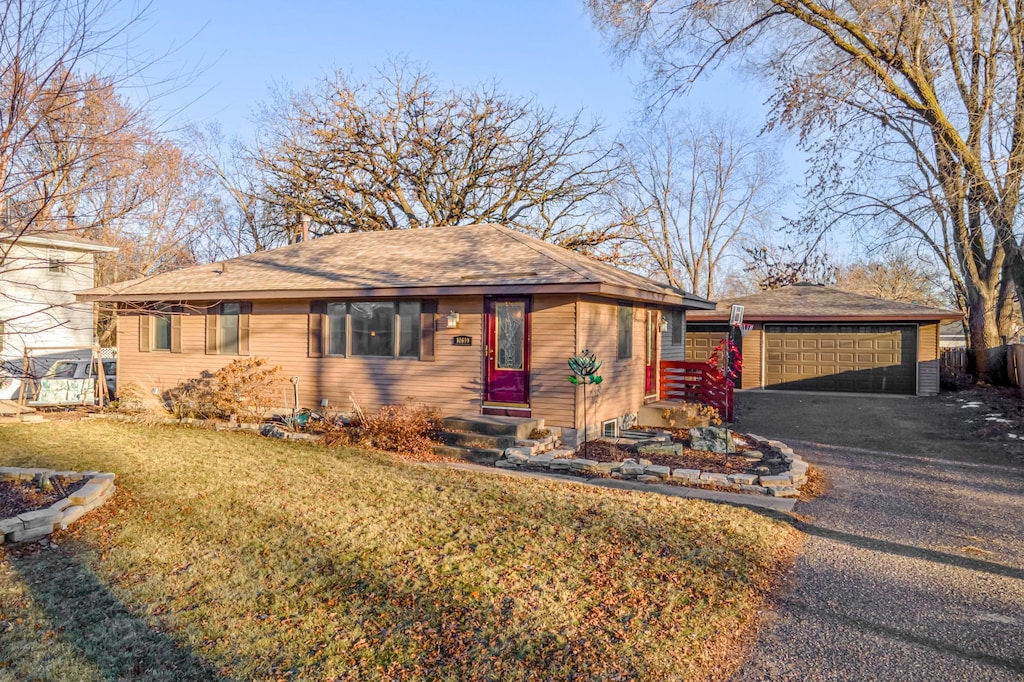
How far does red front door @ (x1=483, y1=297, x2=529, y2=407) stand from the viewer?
32.1 ft

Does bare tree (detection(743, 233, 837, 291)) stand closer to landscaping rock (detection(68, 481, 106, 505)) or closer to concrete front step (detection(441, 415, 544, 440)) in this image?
concrete front step (detection(441, 415, 544, 440))

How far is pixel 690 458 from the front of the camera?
8.35 m

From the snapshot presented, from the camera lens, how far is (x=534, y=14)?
12.1 m

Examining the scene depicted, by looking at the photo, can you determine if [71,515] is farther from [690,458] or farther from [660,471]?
[690,458]

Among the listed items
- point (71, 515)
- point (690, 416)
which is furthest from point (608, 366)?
point (71, 515)

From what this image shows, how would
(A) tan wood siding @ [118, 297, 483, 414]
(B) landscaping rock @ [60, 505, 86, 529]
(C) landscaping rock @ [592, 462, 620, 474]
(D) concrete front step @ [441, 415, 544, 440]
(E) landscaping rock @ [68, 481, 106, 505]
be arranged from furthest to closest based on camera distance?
(A) tan wood siding @ [118, 297, 483, 414], (D) concrete front step @ [441, 415, 544, 440], (C) landscaping rock @ [592, 462, 620, 474], (E) landscaping rock @ [68, 481, 106, 505], (B) landscaping rock @ [60, 505, 86, 529]

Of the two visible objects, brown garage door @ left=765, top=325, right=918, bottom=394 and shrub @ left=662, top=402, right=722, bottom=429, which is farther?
brown garage door @ left=765, top=325, right=918, bottom=394

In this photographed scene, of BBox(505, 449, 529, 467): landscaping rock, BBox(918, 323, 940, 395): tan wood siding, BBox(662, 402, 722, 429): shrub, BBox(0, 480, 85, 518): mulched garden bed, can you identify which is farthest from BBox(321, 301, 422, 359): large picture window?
BBox(918, 323, 940, 395): tan wood siding

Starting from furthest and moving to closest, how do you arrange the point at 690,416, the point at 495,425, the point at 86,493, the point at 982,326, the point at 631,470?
the point at 982,326 → the point at 690,416 → the point at 495,425 → the point at 631,470 → the point at 86,493

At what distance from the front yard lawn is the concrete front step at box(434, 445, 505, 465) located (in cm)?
176

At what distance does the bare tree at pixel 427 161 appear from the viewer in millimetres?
22344

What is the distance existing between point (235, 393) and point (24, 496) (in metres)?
5.36

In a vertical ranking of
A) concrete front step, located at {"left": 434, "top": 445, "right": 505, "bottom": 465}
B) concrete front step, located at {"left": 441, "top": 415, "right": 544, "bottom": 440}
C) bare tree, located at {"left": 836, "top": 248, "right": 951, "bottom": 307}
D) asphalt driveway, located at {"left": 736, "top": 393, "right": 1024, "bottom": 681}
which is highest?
bare tree, located at {"left": 836, "top": 248, "right": 951, "bottom": 307}

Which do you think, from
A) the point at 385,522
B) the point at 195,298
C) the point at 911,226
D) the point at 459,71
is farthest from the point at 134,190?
the point at 459,71
